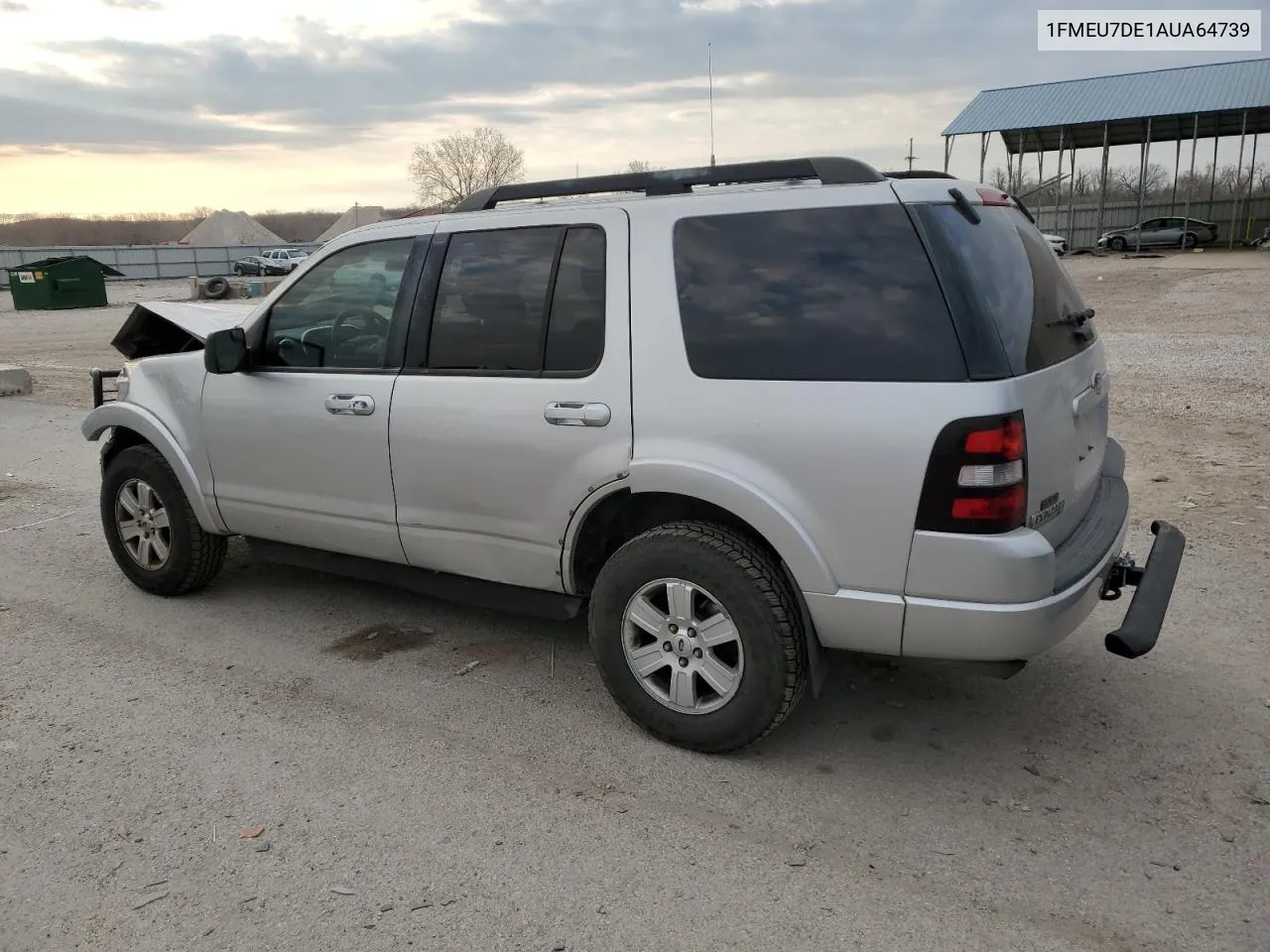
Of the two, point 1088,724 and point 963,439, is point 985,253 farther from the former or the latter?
point 1088,724

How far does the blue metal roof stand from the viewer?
36938 millimetres

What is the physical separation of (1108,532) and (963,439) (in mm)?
996

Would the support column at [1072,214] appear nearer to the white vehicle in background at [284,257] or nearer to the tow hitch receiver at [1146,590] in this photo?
the white vehicle in background at [284,257]

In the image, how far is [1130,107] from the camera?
38406 mm

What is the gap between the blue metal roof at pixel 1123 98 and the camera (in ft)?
121

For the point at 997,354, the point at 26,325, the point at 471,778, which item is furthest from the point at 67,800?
the point at 26,325

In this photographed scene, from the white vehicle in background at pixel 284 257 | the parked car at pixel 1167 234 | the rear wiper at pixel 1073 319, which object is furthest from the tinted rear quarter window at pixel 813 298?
the white vehicle in background at pixel 284 257

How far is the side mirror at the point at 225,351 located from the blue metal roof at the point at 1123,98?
40.3 m

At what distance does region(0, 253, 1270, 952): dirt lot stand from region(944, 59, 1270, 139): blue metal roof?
3843cm

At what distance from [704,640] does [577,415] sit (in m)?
0.91

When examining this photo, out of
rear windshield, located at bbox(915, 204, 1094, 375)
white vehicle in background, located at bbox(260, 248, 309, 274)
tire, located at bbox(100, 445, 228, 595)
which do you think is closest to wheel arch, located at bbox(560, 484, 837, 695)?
rear windshield, located at bbox(915, 204, 1094, 375)

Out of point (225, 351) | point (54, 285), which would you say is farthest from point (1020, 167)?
point (225, 351)

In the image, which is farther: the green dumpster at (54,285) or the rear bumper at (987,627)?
the green dumpster at (54,285)

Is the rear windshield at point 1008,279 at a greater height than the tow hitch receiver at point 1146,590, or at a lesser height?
greater
